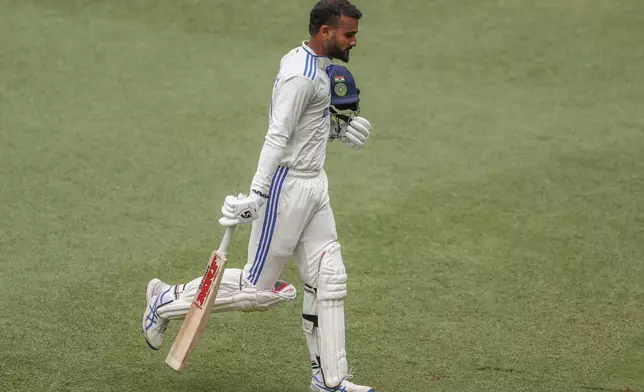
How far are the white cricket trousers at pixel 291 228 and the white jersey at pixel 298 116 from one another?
0.31 feet

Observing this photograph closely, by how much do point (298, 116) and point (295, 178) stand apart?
38 centimetres

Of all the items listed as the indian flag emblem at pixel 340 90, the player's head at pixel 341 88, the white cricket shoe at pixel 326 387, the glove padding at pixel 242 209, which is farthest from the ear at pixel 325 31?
the white cricket shoe at pixel 326 387

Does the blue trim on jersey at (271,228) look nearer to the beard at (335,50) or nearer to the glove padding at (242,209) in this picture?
the glove padding at (242,209)

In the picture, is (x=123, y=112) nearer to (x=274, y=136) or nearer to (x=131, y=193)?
(x=131, y=193)

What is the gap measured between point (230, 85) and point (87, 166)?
Result: 2.42 metres

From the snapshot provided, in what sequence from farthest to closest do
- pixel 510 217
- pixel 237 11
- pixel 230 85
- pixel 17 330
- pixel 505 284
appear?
pixel 237 11 < pixel 230 85 < pixel 510 217 < pixel 505 284 < pixel 17 330

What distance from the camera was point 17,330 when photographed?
7059mm

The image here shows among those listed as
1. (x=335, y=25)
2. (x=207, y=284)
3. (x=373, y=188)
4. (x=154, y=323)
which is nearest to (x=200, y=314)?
(x=207, y=284)

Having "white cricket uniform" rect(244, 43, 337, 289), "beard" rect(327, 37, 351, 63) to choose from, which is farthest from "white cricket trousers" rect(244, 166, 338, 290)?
"beard" rect(327, 37, 351, 63)

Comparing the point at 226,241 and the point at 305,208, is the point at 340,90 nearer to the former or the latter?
the point at 305,208

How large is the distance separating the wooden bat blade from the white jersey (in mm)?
500

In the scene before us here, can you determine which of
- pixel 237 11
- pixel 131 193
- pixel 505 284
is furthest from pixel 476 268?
pixel 237 11

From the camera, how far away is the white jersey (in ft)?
19.3

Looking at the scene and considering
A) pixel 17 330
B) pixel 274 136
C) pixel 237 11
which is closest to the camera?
pixel 274 136
